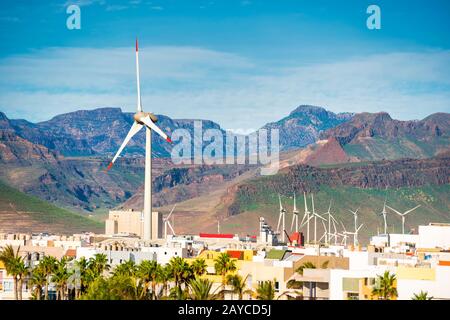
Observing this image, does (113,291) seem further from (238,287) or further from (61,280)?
(61,280)

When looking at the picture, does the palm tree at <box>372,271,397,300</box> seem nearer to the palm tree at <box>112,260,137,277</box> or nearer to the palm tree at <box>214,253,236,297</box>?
the palm tree at <box>112,260,137,277</box>

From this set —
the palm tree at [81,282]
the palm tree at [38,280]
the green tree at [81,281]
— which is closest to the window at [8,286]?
the palm tree at [38,280]

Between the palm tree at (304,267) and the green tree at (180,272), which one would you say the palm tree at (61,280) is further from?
the palm tree at (304,267)

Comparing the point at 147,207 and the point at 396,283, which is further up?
the point at 147,207

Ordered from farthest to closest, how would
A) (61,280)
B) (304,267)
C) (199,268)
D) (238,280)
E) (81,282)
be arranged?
(304,267) < (199,268) < (61,280) < (81,282) < (238,280)

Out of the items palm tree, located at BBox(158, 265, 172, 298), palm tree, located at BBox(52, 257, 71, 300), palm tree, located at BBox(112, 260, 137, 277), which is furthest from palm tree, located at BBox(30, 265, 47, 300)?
palm tree, located at BBox(158, 265, 172, 298)

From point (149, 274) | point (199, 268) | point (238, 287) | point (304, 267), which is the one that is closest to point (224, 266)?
point (199, 268)

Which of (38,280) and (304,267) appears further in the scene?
(304,267)
